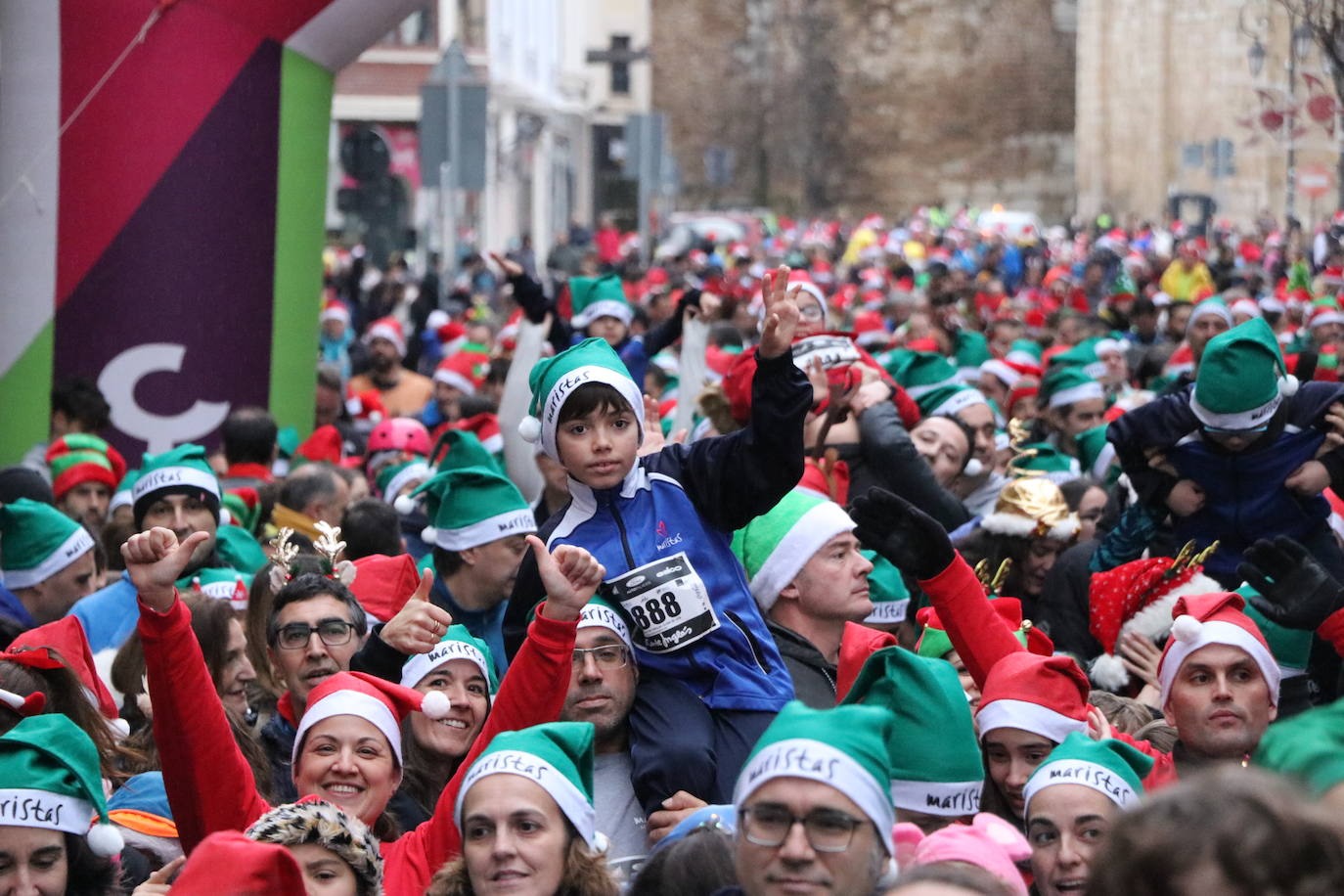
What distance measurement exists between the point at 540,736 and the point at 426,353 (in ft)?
44.0

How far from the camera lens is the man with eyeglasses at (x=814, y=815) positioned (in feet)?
11.0

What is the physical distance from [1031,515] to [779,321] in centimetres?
259

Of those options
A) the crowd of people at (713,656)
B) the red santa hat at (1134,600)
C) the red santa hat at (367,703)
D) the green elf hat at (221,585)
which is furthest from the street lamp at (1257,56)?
the red santa hat at (367,703)

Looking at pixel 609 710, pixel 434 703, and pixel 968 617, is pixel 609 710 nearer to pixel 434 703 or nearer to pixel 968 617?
pixel 434 703

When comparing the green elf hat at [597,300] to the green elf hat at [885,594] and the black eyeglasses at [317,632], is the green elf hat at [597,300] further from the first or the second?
the black eyeglasses at [317,632]

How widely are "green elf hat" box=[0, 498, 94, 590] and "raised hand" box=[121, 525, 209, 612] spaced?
2.72 metres

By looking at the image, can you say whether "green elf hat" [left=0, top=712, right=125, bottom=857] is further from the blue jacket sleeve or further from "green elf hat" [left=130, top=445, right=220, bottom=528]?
A: "green elf hat" [left=130, top=445, right=220, bottom=528]

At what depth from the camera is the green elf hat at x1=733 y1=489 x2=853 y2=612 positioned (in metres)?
5.41

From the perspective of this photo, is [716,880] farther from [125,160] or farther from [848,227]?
[848,227]

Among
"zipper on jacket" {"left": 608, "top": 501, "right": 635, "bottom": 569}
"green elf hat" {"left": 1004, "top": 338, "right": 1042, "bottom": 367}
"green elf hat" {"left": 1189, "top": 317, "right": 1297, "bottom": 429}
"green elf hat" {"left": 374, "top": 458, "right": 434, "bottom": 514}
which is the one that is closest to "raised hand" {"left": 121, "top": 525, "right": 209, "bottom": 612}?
"zipper on jacket" {"left": 608, "top": 501, "right": 635, "bottom": 569}

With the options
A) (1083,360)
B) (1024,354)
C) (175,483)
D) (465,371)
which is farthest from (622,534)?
(1024,354)

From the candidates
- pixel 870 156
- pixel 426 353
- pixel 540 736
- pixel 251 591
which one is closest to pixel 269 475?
pixel 251 591

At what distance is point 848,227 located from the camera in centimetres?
5291

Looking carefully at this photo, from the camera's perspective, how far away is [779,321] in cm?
481
